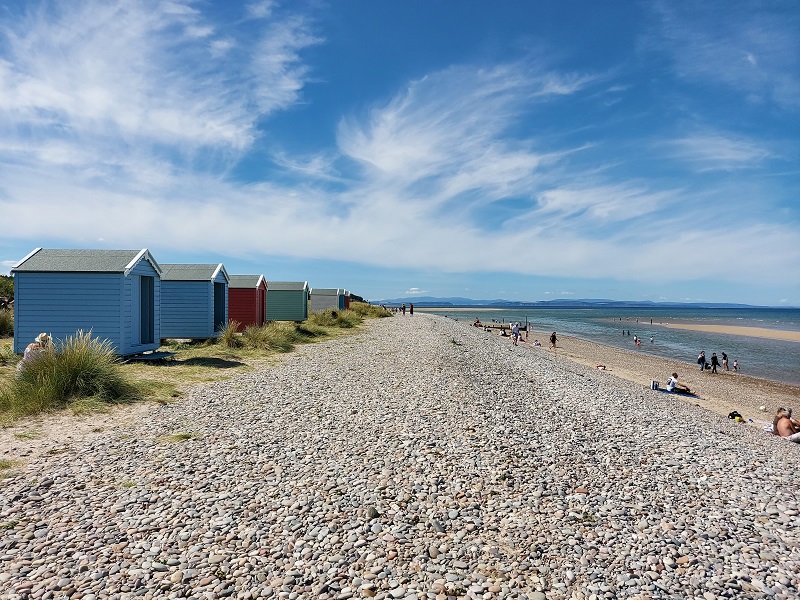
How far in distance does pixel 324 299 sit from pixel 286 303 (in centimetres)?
1335

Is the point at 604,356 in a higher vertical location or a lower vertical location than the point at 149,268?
lower

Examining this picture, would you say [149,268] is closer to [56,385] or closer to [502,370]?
[56,385]

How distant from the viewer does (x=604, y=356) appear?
105 feet

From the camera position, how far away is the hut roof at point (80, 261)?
42.6 ft

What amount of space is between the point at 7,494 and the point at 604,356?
107ft

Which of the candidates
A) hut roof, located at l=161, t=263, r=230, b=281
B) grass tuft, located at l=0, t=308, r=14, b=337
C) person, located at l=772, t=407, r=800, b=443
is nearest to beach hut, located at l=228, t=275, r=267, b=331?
hut roof, located at l=161, t=263, r=230, b=281

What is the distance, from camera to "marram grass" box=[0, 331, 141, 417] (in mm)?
8320

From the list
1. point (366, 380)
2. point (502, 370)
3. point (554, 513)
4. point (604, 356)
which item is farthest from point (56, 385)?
point (604, 356)

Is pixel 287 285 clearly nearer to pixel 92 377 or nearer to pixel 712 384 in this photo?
pixel 92 377

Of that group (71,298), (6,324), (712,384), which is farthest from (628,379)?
(6,324)

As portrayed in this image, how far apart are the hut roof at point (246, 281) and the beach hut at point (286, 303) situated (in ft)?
12.9

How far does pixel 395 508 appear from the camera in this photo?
5176mm

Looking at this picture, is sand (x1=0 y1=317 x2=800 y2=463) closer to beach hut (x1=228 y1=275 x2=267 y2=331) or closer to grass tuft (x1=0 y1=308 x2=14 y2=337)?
beach hut (x1=228 y1=275 x2=267 y2=331)

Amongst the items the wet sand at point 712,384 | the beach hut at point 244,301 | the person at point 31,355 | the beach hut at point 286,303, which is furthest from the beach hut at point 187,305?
the wet sand at point 712,384
